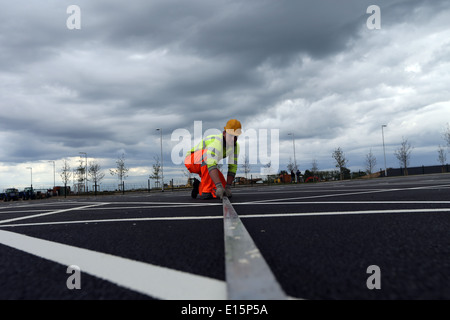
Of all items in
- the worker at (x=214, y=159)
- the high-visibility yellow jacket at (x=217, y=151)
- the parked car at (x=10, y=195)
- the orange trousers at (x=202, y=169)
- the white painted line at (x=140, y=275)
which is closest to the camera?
the white painted line at (x=140, y=275)

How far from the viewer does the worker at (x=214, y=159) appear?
5.73 metres

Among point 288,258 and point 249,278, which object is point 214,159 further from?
point 249,278

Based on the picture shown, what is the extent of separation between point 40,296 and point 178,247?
798mm

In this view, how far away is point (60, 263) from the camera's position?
5.02 ft

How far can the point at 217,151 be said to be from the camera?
6141 mm

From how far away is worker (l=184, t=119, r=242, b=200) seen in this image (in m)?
5.73

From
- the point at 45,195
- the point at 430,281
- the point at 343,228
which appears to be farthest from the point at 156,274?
the point at 45,195

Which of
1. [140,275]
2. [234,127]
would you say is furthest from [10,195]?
[140,275]

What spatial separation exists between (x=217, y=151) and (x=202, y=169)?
856mm

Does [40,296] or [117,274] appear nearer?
[40,296]

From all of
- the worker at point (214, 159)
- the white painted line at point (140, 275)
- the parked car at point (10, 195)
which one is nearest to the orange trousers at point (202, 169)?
the worker at point (214, 159)

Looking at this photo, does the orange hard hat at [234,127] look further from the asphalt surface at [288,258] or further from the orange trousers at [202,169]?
the asphalt surface at [288,258]

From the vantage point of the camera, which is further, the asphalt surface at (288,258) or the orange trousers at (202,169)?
the orange trousers at (202,169)
